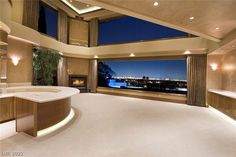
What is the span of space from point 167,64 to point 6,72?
7.85 metres

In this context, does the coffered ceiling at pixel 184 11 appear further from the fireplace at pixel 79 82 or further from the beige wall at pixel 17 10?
the fireplace at pixel 79 82

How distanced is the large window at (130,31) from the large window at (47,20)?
3191mm

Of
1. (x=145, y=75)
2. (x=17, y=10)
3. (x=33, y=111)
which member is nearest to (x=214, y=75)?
(x=145, y=75)

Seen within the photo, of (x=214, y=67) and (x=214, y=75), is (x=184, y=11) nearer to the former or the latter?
(x=214, y=67)

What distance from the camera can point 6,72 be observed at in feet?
18.6

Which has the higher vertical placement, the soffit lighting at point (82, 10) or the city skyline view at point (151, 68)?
the soffit lighting at point (82, 10)

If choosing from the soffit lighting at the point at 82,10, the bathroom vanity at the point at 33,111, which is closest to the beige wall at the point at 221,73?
the bathroom vanity at the point at 33,111

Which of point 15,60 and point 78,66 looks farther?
point 78,66

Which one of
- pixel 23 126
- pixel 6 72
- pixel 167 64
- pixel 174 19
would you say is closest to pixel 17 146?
pixel 23 126

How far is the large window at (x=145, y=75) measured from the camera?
349 inches

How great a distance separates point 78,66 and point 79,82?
1157 millimetres

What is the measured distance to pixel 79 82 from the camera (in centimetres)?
1134

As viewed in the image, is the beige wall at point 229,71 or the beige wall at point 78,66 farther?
the beige wall at point 78,66

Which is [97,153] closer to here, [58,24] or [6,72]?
[6,72]
